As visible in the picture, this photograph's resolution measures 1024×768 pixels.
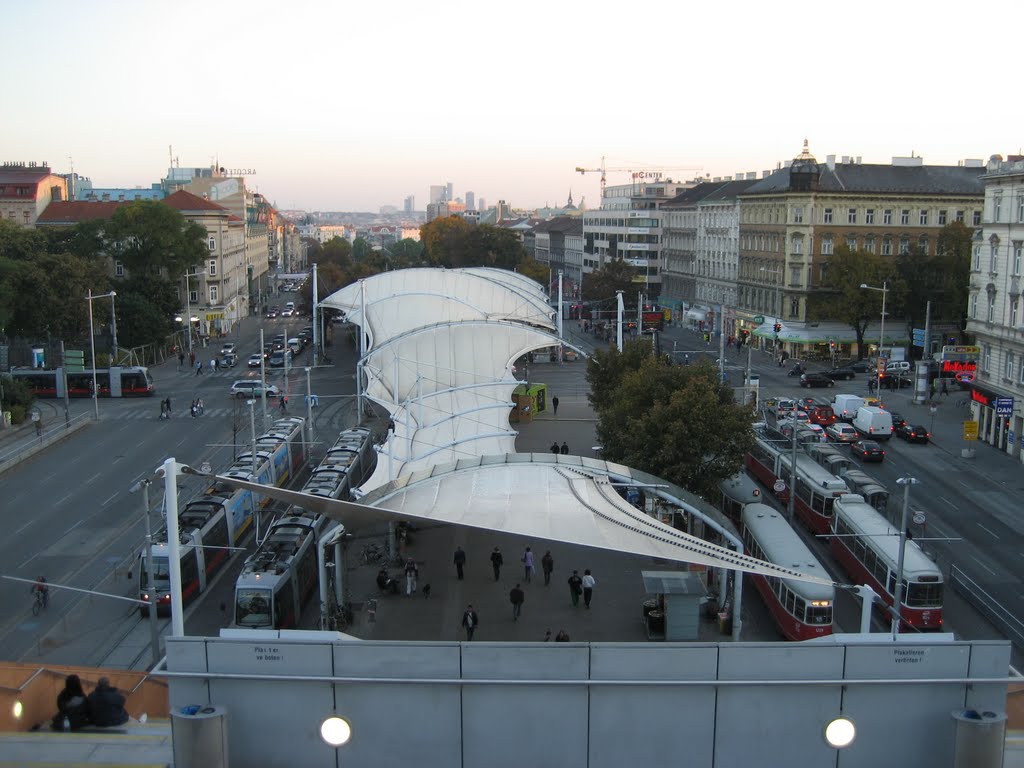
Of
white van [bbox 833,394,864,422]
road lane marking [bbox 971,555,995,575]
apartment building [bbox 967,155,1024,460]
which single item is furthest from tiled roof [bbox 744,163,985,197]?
road lane marking [bbox 971,555,995,575]

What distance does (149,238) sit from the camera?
69438mm

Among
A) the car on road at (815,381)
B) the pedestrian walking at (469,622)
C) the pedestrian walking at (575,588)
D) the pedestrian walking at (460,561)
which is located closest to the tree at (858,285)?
the car on road at (815,381)

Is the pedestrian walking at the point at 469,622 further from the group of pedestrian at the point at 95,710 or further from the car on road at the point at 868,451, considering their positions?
the car on road at the point at 868,451

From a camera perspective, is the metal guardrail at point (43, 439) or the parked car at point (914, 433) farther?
the parked car at point (914, 433)

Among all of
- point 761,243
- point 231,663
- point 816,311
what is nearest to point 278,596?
point 231,663

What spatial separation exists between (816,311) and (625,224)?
40.9 m

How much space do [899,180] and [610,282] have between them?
1005 inches

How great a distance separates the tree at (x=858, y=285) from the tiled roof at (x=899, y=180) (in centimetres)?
574

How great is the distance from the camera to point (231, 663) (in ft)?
32.8

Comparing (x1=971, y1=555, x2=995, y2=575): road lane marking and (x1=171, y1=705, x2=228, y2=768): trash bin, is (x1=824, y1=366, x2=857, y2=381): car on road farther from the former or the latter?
(x1=171, y1=705, x2=228, y2=768): trash bin

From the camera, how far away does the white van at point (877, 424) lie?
137 feet

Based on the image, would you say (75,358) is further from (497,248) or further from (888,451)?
(497,248)

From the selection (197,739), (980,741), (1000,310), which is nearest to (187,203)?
(1000,310)

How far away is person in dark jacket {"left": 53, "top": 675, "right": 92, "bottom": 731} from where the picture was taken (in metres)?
10.9
